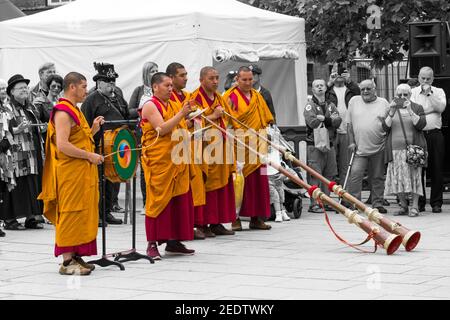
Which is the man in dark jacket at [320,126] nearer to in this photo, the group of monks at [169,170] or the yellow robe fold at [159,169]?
the group of monks at [169,170]

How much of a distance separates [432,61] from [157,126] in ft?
22.2

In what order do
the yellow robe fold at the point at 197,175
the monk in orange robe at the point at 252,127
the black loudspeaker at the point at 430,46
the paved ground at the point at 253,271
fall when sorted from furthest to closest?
the black loudspeaker at the point at 430,46, the monk in orange robe at the point at 252,127, the yellow robe fold at the point at 197,175, the paved ground at the point at 253,271

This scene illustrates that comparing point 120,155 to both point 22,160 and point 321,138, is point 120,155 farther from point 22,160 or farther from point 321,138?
point 321,138

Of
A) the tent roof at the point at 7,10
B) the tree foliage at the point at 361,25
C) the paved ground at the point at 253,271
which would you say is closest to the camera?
the paved ground at the point at 253,271

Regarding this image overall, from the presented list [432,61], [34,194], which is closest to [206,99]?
[34,194]

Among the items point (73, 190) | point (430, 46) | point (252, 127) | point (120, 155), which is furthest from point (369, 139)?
point (73, 190)

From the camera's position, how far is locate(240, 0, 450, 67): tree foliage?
1895cm

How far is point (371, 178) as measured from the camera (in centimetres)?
1437

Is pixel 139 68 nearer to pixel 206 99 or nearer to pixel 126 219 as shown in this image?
pixel 126 219

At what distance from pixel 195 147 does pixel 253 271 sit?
2.39m

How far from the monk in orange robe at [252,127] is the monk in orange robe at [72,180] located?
133 inches

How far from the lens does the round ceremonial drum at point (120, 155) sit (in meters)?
9.67

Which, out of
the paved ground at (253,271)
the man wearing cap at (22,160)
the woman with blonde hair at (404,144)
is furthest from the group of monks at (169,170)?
the man wearing cap at (22,160)

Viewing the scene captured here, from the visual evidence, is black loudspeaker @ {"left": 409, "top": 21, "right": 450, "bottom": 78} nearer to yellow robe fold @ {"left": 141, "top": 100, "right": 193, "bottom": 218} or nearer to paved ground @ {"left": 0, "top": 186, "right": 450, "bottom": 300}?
paved ground @ {"left": 0, "top": 186, "right": 450, "bottom": 300}
